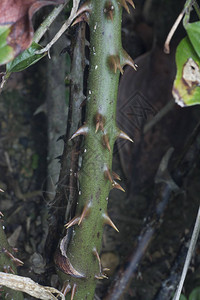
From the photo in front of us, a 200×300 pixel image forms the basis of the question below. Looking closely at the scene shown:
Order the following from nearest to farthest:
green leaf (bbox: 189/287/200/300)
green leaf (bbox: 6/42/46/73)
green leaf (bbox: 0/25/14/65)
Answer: green leaf (bbox: 0/25/14/65) < green leaf (bbox: 6/42/46/73) < green leaf (bbox: 189/287/200/300)

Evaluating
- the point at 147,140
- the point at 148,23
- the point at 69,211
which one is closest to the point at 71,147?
the point at 69,211

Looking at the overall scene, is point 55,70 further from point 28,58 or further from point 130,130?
point 28,58

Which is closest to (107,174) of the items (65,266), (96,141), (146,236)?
(96,141)

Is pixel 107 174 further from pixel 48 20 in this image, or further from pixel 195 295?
pixel 195 295

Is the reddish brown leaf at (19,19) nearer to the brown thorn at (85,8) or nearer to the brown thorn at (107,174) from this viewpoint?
the brown thorn at (85,8)

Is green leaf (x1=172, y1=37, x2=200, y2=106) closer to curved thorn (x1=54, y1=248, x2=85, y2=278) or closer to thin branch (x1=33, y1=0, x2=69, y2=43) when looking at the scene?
thin branch (x1=33, y1=0, x2=69, y2=43)

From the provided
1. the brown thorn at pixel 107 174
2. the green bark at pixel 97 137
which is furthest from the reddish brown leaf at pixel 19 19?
the brown thorn at pixel 107 174

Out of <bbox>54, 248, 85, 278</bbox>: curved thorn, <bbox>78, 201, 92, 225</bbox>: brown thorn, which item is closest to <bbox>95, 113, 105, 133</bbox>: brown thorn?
<bbox>78, 201, 92, 225</bbox>: brown thorn
